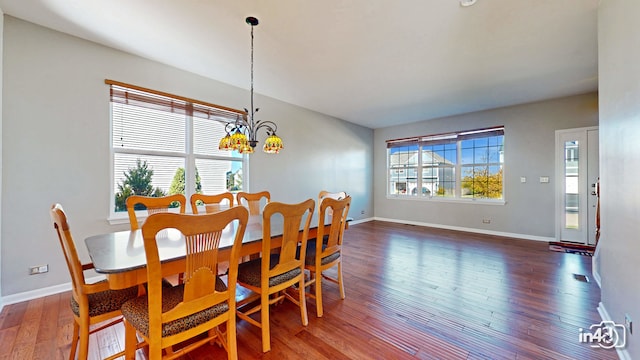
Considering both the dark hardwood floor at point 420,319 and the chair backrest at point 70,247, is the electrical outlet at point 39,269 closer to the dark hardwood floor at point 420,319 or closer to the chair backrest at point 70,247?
the dark hardwood floor at point 420,319

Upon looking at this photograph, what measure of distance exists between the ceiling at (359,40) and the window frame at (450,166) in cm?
133

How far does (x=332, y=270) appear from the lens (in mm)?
3191

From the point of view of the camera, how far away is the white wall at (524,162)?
14.3 ft

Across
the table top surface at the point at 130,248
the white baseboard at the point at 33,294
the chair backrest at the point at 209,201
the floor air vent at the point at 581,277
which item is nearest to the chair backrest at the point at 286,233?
the table top surface at the point at 130,248

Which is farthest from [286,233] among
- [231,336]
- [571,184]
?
[571,184]

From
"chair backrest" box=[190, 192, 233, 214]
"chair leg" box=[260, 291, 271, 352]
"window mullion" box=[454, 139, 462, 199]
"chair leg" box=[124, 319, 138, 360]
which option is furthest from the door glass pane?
"chair leg" box=[124, 319, 138, 360]

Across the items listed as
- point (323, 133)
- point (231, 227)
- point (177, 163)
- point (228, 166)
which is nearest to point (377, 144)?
point (323, 133)

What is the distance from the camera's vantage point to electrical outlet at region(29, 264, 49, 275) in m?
2.40

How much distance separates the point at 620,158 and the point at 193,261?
9.07 ft

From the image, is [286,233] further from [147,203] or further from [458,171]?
[458,171]

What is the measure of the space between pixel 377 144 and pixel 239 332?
5.93 m

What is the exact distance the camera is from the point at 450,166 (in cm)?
577

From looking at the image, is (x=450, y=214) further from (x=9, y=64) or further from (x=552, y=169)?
(x=9, y=64)

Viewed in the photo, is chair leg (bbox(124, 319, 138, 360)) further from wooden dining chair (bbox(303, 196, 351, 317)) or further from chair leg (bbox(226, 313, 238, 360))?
wooden dining chair (bbox(303, 196, 351, 317))
